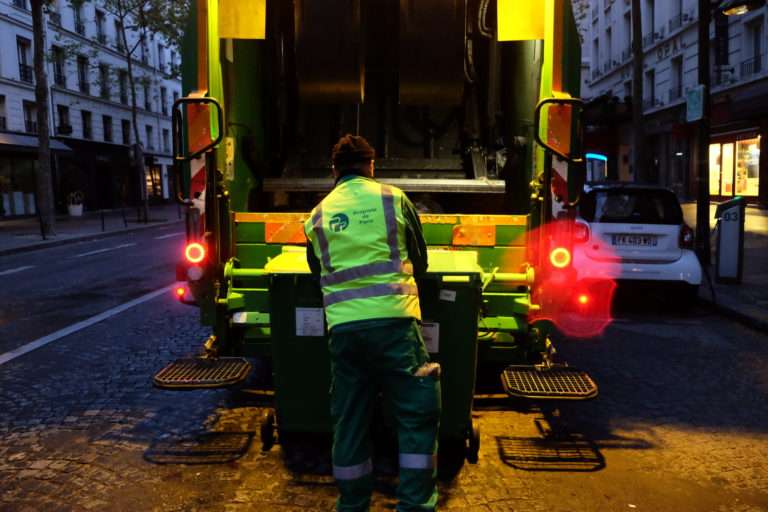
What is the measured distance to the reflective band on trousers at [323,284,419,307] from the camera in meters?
2.88

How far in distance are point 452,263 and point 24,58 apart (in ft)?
106

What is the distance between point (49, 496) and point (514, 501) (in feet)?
7.13

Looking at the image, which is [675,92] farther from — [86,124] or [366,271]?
[366,271]

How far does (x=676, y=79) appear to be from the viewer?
3181 centimetres

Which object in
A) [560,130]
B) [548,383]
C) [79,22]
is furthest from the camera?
[79,22]

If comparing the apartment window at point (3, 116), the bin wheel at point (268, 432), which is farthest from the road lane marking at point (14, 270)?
the apartment window at point (3, 116)

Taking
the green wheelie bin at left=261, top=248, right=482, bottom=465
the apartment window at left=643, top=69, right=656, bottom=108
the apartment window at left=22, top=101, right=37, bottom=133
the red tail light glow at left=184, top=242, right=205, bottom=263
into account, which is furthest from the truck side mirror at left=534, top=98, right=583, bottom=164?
the apartment window at left=643, top=69, right=656, bottom=108

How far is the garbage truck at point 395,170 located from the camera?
365 cm

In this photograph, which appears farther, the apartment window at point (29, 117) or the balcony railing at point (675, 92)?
the balcony railing at point (675, 92)

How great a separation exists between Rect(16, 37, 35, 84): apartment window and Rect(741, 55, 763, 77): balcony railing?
27978 mm

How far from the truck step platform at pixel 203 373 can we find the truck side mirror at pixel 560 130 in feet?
7.09

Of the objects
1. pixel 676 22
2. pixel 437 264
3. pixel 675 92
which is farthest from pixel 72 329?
pixel 676 22

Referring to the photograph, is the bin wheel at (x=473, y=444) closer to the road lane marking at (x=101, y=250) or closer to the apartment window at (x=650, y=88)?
the road lane marking at (x=101, y=250)

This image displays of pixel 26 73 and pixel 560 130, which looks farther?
pixel 26 73
